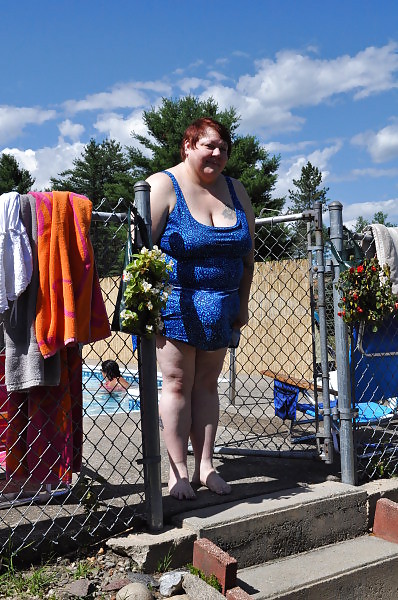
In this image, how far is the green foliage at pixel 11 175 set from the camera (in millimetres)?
31125

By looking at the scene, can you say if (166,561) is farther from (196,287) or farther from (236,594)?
(196,287)

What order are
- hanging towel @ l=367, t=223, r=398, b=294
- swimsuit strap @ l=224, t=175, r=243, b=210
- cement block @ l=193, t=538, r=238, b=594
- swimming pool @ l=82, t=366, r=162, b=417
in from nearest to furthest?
cement block @ l=193, t=538, r=238, b=594 → swimsuit strap @ l=224, t=175, r=243, b=210 → hanging towel @ l=367, t=223, r=398, b=294 → swimming pool @ l=82, t=366, r=162, b=417

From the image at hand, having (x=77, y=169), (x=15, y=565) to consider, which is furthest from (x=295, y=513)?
(x=77, y=169)

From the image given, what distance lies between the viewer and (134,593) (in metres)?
2.36

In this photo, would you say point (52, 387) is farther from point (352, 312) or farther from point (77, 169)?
point (77, 169)

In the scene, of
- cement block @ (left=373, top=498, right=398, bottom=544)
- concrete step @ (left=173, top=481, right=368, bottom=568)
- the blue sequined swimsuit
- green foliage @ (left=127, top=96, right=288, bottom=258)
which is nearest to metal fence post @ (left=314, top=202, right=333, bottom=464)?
concrete step @ (left=173, top=481, right=368, bottom=568)

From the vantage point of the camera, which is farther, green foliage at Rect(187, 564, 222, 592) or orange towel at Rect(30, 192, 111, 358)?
orange towel at Rect(30, 192, 111, 358)

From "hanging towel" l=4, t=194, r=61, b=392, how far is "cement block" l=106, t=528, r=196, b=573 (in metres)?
0.76

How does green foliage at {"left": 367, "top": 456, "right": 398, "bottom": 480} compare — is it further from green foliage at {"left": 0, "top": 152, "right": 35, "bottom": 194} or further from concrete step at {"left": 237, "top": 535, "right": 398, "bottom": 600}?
green foliage at {"left": 0, "top": 152, "right": 35, "bottom": 194}

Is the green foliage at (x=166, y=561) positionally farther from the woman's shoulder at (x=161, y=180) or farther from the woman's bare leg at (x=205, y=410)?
the woman's shoulder at (x=161, y=180)

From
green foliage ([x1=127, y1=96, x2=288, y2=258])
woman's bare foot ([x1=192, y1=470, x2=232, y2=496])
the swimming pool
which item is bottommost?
the swimming pool

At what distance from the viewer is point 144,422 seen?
282 centimetres

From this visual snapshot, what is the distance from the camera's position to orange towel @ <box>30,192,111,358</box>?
261 centimetres

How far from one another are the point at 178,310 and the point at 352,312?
1023 millimetres
